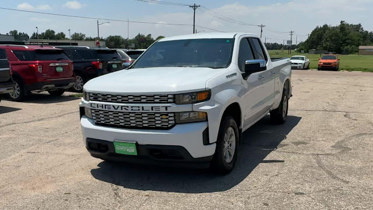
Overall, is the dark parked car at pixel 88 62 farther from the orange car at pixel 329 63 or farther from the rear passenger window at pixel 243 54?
the orange car at pixel 329 63

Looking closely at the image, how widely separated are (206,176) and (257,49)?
2819 mm

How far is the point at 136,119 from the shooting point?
4262 millimetres

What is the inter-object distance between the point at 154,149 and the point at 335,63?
1284 inches

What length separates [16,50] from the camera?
11383 mm

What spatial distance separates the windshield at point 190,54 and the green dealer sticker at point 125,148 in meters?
1.60

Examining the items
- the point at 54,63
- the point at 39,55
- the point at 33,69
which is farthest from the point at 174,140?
the point at 39,55

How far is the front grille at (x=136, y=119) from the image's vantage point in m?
4.17

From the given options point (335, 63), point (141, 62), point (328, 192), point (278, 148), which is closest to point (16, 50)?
point (141, 62)

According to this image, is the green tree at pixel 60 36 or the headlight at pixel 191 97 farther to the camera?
the green tree at pixel 60 36

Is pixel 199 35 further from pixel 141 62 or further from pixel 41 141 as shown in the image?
pixel 41 141

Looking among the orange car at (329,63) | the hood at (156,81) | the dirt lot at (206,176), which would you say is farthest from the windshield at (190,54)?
the orange car at (329,63)

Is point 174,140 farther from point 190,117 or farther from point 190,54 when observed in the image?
point 190,54

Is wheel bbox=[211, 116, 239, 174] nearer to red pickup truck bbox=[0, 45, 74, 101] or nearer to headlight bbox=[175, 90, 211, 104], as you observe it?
headlight bbox=[175, 90, 211, 104]

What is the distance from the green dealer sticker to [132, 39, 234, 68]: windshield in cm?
160
